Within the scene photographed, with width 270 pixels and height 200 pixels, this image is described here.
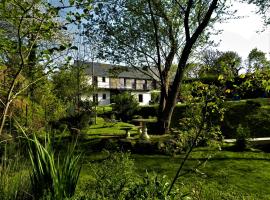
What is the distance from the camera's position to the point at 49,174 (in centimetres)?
427

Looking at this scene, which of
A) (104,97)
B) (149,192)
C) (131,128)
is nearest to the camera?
(149,192)

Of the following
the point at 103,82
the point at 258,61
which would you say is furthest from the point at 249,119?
the point at 103,82

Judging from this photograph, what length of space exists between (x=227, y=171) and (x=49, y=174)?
6.60 metres

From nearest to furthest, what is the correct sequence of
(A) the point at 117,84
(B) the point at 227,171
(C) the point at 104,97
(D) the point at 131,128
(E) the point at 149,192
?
1. (E) the point at 149,192
2. (B) the point at 227,171
3. (D) the point at 131,128
4. (C) the point at 104,97
5. (A) the point at 117,84

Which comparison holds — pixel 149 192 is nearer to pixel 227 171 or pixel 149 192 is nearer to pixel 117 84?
pixel 227 171

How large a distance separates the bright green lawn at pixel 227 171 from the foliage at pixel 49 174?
3.23 metres

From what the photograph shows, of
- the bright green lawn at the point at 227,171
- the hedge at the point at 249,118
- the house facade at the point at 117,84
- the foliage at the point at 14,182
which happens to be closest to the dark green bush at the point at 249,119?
the hedge at the point at 249,118

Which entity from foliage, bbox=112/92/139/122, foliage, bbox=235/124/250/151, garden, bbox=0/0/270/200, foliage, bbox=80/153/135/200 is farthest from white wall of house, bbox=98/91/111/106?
foliage, bbox=80/153/135/200

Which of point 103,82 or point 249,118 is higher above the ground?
point 103,82

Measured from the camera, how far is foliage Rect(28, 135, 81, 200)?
A: 4.16 metres

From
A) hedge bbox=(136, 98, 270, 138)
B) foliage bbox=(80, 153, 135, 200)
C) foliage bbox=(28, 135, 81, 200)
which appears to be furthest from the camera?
hedge bbox=(136, 98, 270, 138)

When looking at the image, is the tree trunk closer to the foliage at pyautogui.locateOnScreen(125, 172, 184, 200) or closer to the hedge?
the hedge

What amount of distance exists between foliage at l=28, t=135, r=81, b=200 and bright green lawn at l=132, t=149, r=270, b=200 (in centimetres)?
323

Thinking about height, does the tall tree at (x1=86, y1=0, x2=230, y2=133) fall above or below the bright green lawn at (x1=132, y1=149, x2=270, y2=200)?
above
